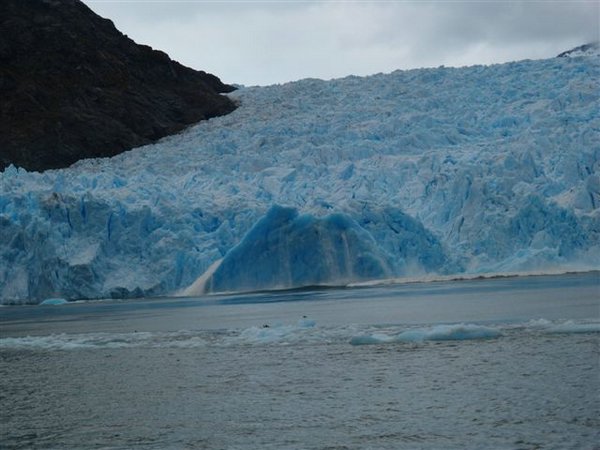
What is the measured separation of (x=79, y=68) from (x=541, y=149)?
976 inches

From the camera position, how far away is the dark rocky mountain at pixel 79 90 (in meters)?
38.9

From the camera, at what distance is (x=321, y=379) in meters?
10.5

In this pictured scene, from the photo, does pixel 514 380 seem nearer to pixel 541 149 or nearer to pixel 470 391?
pixel 470 391

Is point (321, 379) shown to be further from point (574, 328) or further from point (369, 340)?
point (574, 328)

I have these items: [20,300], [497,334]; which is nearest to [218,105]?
[20,300]

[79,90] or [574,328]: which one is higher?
[79,90]

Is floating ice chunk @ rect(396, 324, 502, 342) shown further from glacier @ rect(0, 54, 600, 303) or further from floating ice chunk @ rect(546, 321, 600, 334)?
glacier @ rect(0, 54, 600, 303)

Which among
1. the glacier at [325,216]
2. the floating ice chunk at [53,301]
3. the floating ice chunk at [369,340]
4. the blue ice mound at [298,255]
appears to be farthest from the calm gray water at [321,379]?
the floating ice chunk at [53,301]

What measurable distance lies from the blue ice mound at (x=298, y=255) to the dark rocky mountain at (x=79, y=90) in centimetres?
1592

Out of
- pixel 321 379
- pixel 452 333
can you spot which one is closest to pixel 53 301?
pixel 452 333

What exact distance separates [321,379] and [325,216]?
13176mm

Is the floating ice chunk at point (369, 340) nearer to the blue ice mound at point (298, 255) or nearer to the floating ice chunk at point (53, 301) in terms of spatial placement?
the blue ice mound at point (298, 255)

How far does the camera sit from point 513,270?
23906 millimetres

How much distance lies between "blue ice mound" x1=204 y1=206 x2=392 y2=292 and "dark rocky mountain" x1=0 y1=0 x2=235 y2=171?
15916mm
